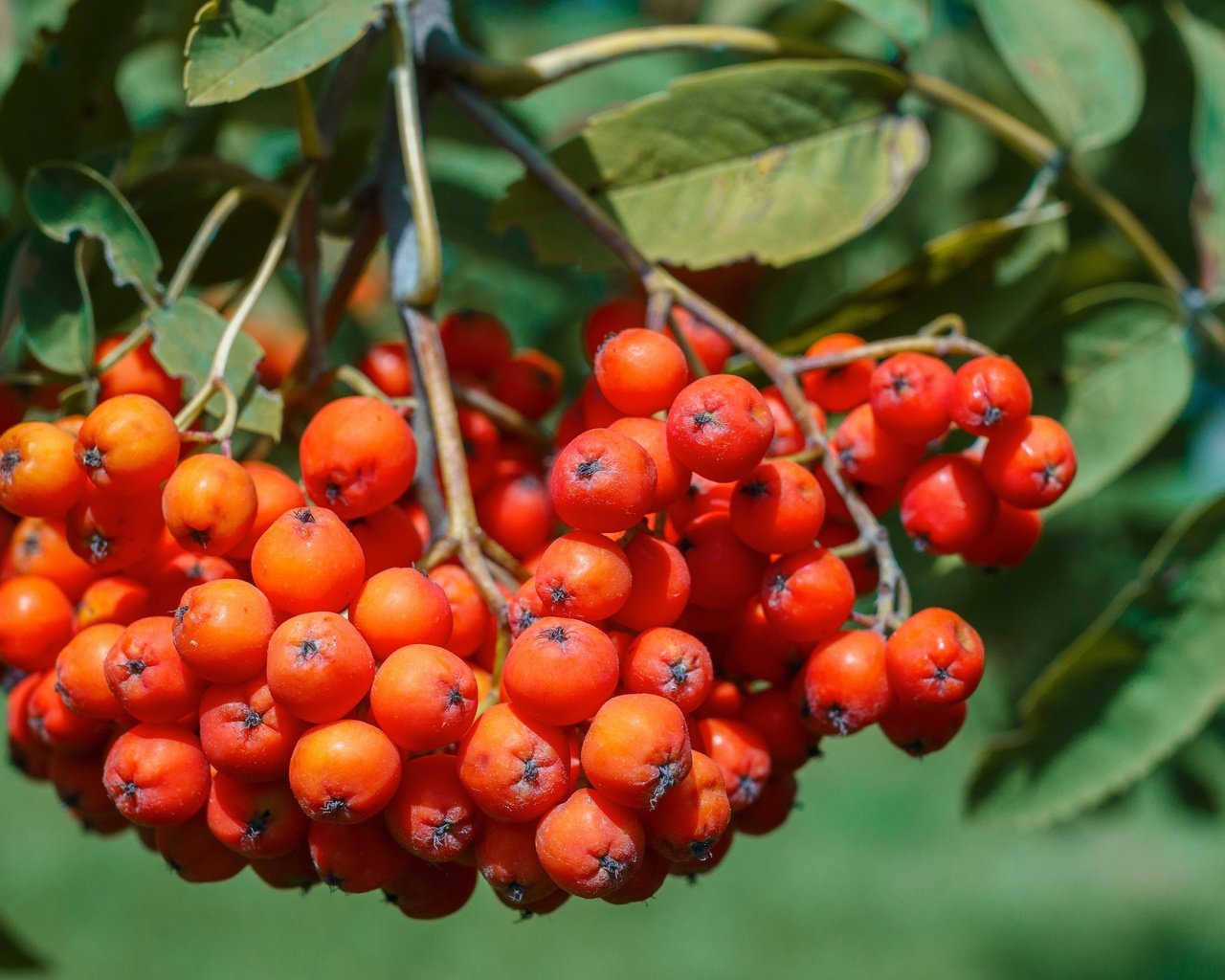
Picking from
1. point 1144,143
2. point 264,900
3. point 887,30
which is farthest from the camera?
point 264,900

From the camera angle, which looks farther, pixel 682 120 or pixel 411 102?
Answer: pixel 682 120

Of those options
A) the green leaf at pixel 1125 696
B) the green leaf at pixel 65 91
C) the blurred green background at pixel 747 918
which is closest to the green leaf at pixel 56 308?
the green leaf at pixel 65 91

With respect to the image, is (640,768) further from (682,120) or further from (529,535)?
(682,120)

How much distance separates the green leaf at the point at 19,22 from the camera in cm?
247

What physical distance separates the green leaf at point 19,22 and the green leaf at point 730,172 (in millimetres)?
1391

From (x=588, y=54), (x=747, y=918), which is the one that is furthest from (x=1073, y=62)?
(x=747, y=918)

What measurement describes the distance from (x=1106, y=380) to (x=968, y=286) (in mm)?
311

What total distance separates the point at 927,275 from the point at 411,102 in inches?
31.1

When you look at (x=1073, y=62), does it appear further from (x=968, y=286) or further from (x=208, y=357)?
(x=208, y=357)

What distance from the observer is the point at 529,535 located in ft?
5.04

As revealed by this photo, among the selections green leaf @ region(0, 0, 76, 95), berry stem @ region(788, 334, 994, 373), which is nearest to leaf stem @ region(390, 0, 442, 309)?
berry stem @ region(788, 334, 994, 373)

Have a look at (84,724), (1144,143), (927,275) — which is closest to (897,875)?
(1144,143)

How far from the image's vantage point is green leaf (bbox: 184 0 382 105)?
1.40m

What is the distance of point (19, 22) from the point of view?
8.59 feet
